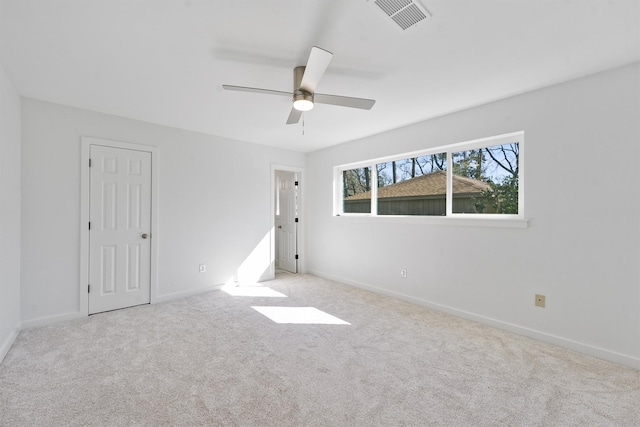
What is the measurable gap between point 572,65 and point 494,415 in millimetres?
2608

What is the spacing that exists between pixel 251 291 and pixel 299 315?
1.26 metres

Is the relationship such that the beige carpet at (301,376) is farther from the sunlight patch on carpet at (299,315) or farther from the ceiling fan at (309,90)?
the ceiling fan at (309,90)

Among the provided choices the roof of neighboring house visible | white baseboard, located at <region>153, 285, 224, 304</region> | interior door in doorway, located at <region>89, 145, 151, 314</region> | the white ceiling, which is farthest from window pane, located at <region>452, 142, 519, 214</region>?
interior door in doorway, located at <region>89, 145, 151, 314</region>

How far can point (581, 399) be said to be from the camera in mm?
1915

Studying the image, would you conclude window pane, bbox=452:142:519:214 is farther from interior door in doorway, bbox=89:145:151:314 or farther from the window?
interior door in doorway, bbox=89:145:151:314

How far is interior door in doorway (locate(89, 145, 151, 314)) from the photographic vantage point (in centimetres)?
339

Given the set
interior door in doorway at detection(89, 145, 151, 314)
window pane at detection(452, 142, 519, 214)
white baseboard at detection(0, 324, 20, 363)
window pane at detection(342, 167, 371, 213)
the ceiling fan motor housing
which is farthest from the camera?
window pane at detection(342, 167, 371, 213)

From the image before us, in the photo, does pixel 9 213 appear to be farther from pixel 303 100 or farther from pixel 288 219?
pixel 288 219

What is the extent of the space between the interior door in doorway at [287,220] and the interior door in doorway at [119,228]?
254cm

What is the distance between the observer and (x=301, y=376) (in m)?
2.15

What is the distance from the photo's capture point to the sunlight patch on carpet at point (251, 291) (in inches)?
165

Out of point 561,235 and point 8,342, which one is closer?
point 8,342

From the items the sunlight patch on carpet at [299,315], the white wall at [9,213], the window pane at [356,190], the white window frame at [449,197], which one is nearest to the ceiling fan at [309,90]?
the white window frame at [449,197]

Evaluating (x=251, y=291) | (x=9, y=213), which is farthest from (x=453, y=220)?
(x=9, y=213)
